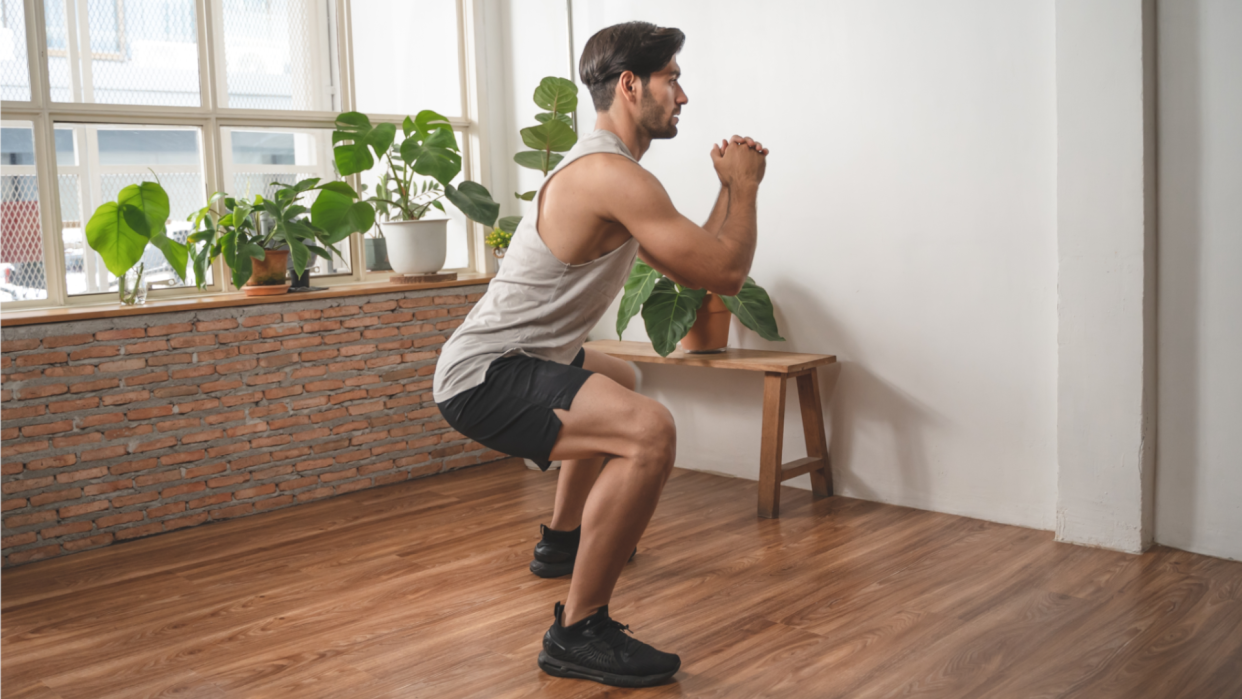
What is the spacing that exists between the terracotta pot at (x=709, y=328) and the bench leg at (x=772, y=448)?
34cm

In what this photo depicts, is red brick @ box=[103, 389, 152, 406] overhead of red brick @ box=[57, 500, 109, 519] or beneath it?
overhead

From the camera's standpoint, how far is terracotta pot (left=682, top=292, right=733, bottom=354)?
358 cm

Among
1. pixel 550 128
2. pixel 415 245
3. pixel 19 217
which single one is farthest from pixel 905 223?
pixel 19 217

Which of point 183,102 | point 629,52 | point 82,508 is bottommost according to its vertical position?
point 82,508

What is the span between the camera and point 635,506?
2.08m

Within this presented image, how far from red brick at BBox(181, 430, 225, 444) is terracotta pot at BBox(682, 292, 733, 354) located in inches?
68.3

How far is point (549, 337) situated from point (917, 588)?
1.22 metres

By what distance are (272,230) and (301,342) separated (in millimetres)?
442

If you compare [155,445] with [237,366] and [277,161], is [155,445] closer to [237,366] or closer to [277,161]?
[237,366]

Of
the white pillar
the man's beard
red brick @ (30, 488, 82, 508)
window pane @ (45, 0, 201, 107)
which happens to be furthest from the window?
the white pillar

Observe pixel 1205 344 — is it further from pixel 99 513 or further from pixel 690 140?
pixel 99 513

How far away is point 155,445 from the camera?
3455 millimetres

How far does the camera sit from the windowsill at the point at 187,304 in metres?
3.23

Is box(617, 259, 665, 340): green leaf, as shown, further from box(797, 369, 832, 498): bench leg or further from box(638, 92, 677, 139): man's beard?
box(638, 92, 677, 139): man's beard
